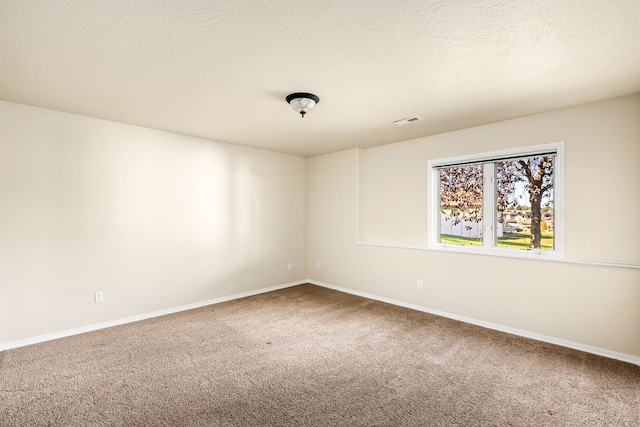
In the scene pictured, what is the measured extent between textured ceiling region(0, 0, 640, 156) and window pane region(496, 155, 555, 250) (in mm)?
669

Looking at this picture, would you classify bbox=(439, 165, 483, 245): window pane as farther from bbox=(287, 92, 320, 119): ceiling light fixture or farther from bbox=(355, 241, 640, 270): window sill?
bbox=(287, 92, 320, 119): ceiling light fixture

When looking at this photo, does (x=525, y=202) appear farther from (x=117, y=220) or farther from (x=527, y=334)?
(x=117, y=220)

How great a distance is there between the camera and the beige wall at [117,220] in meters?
3.06

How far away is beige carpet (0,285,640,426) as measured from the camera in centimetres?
200

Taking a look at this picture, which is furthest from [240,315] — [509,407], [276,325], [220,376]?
[509,407]

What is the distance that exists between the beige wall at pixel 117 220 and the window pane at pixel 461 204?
9.31 feet

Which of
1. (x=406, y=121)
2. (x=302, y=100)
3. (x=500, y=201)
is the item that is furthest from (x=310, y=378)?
(x=500, y=201)

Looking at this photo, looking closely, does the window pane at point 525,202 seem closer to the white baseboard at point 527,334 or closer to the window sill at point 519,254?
the window sill at point 519,254

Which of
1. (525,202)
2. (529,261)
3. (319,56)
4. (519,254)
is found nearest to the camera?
(319,56)

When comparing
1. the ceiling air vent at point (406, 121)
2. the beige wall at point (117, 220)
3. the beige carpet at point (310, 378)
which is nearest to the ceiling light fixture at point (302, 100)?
the ceiling air vent at point (406, 121)

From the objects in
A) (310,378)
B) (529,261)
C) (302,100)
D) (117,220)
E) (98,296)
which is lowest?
(310,378)

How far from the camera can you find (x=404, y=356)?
283cm

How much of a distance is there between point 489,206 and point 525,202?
39 cm

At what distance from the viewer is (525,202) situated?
11.8 ft
